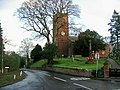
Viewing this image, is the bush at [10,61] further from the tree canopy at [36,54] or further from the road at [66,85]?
the tree canopy at [36,54]

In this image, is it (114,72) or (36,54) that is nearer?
(114,72)

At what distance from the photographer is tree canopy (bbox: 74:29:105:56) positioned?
94.9 metres

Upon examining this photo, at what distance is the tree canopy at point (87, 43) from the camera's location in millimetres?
94938

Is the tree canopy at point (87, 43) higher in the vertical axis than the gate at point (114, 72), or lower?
higher

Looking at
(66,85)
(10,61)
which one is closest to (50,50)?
(10,61)

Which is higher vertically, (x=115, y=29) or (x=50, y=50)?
(x=115, y=29)

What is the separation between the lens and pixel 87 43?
94.6 metres

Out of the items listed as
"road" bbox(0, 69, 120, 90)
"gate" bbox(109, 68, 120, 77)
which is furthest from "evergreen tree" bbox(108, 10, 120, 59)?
"road" bbox(0, 69, 120, 90)

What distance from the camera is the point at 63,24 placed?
2638 inches

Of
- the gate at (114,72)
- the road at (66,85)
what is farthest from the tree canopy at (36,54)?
the road at (66,85)

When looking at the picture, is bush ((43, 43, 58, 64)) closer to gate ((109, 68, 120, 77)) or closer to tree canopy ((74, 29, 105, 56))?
tree canopy ((74, 29, 105, 56))

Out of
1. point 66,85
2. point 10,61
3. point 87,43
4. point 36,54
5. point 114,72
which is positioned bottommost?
point 66,85

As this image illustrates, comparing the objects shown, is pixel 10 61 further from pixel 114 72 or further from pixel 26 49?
pixel 26 49

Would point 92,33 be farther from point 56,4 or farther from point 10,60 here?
point 10,60
